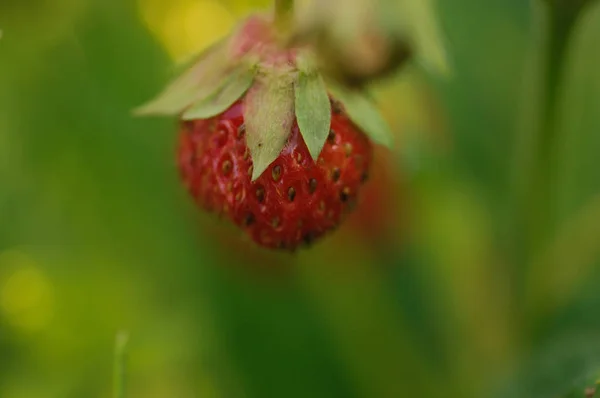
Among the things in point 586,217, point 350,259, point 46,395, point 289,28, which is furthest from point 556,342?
point 46,395

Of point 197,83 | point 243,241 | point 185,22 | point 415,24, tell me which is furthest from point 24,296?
point 415,24

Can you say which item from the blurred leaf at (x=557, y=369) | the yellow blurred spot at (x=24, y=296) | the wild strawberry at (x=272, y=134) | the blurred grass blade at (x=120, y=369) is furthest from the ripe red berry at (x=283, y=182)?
the yellow blurred spot at (x=24, y=296)

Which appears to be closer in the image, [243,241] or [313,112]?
[313,112]

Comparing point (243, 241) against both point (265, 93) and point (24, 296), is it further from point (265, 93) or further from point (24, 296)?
point (265, 93)

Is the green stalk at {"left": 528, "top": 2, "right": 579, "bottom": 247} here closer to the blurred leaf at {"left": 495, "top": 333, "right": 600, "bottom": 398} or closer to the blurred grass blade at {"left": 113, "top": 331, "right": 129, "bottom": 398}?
the blurred leaf at {"left": 495, "top": 333, "right": 600, "bottom": 398}

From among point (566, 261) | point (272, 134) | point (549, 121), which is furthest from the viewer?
point (566, 261)

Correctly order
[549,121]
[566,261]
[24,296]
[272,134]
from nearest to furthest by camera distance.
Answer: [272,134]
[549,121]
[566,261]
[24,296]

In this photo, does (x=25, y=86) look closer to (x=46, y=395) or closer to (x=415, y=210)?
(x=46, y=395)
